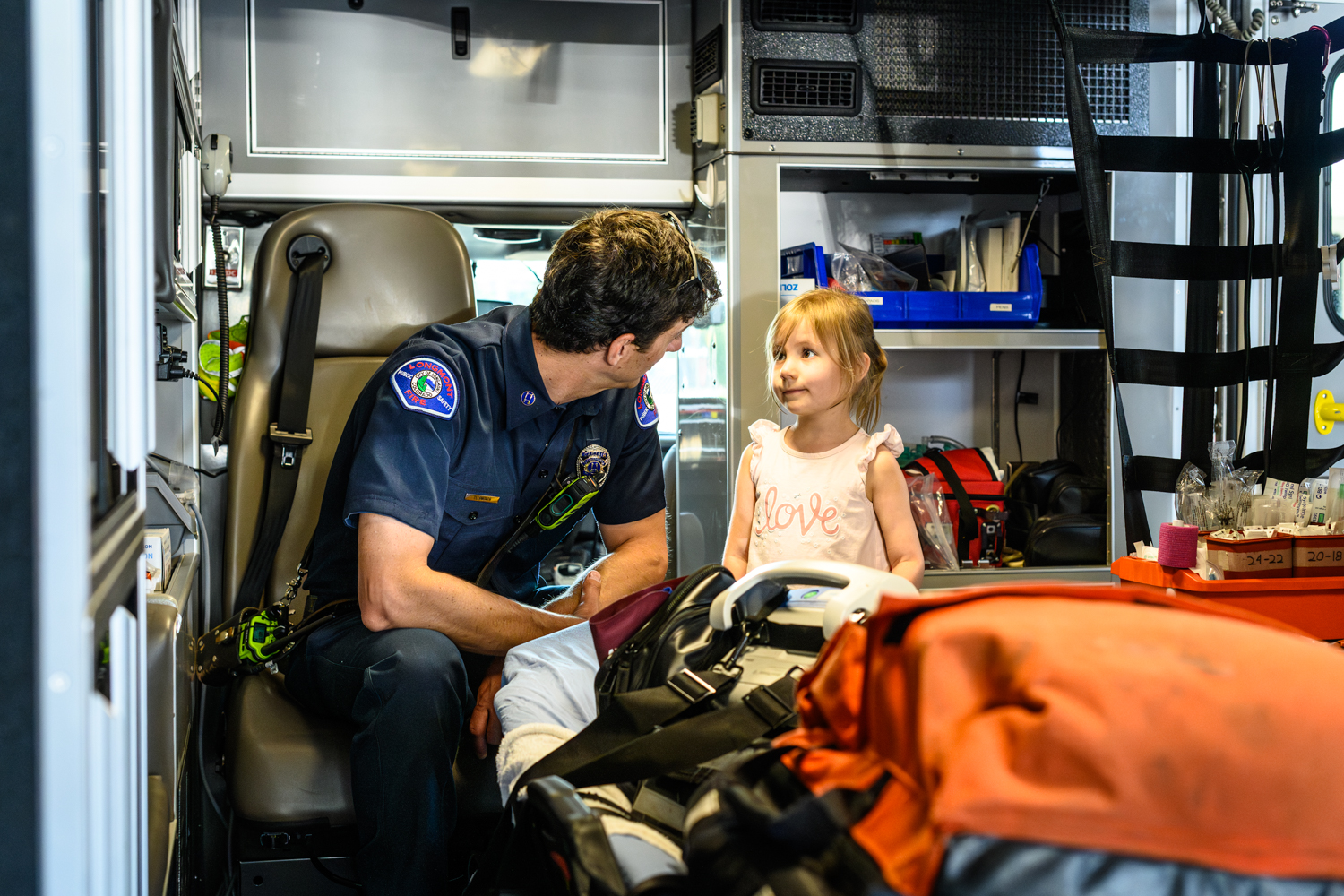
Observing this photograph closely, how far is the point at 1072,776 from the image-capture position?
596 millimetres

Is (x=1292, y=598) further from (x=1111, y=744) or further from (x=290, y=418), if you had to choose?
(x=290, y=418)

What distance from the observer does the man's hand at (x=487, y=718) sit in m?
1.82

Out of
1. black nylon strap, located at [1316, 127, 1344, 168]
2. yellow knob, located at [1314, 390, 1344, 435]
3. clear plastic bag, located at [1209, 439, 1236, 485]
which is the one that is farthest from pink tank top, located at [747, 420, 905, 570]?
yellow knob, located at [1314, 390, 1344, 435]

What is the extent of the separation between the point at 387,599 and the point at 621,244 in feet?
2.67

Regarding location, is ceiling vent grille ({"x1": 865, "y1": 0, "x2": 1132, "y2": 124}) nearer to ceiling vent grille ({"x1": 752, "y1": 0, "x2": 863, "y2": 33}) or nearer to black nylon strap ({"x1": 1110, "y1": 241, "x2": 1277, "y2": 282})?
ceiling vent grille ({"x1": 752, "y1": 0, "x2": 863, "y2": 33})

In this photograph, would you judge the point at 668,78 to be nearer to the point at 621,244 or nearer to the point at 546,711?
the point at 621,244

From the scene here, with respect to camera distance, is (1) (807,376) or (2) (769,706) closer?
(2) (769,706)

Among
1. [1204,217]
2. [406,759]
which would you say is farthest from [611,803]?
[1204,217]

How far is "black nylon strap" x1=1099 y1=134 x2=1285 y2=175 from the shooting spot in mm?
2512

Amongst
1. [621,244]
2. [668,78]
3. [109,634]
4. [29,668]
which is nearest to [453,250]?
[621,244]

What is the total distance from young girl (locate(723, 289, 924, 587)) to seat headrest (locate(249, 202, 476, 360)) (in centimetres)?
82

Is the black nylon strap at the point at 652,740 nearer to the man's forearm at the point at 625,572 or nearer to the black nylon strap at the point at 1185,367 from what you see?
the man's forearm at the point at 625,572

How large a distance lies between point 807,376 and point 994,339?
2.34ft

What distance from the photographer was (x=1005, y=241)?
2895 millimetres
